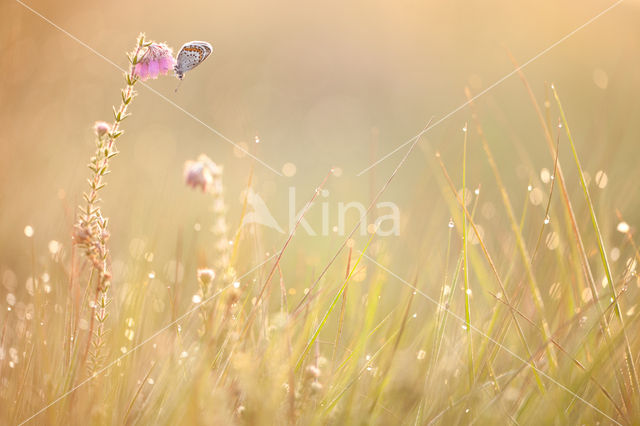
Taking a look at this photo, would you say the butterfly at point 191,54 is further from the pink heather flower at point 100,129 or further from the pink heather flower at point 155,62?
the pink heather flower at point 100,129

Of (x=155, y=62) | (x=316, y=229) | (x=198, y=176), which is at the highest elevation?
(x=155, y=62)

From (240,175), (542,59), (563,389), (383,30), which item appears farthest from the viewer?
(383,30)

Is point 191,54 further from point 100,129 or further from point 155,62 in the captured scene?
point 100,129

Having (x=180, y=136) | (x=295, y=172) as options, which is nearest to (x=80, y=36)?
(x=180, y=136)

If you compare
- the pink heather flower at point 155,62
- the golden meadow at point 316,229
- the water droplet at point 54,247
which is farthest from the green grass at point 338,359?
the pink heather flower at point 155,62

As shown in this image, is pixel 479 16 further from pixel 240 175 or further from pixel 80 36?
pixel 240 175

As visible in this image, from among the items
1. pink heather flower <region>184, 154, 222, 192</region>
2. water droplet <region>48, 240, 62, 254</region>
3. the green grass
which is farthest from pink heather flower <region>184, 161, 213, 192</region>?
water droplet <region>48, 240, 62, 254</region>

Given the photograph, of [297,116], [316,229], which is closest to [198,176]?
[316,229]
